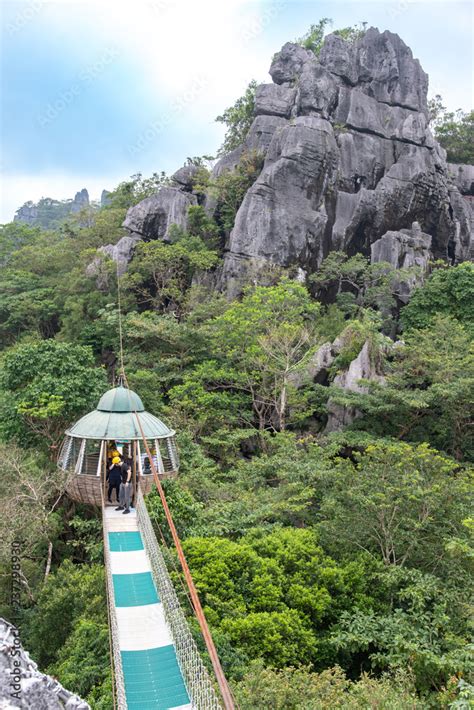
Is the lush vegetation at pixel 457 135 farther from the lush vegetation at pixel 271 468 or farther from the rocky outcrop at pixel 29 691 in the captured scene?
the rocky outcrop at pixel 29 691

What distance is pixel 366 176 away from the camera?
22141 millimetres

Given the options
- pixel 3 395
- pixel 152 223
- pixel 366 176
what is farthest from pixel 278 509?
pixel 366 176

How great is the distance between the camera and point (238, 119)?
1006 inches

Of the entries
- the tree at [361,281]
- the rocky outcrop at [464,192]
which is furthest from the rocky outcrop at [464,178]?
the tree at [361,281]

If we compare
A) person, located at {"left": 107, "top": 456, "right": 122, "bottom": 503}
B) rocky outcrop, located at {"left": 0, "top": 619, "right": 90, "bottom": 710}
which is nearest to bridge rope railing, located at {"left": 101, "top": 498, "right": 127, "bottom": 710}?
rocky outcrop, located at {"left": 0, "top": 619, "right": 90, "bottom": 710}

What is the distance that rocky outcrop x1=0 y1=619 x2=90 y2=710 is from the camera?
464 cm

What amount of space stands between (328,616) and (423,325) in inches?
502

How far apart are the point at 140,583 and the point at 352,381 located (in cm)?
984

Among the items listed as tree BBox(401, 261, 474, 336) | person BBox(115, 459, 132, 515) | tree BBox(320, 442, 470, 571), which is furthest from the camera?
tree BBox(401, 261, 474, 336)

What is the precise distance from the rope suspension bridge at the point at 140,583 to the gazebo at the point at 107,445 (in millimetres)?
16

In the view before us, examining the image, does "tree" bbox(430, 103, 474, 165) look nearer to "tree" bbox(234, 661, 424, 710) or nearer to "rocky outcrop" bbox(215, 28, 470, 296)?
"rocky outcrop" bbox(215, 28, 470, 296)

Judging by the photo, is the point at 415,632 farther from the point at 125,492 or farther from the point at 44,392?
the point at 44,392

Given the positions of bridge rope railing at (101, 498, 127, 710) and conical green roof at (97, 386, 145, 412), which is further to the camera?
conical green roof at (97, 386, 145, 412)

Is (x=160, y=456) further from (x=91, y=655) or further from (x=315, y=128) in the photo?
(x=315, y=128)
